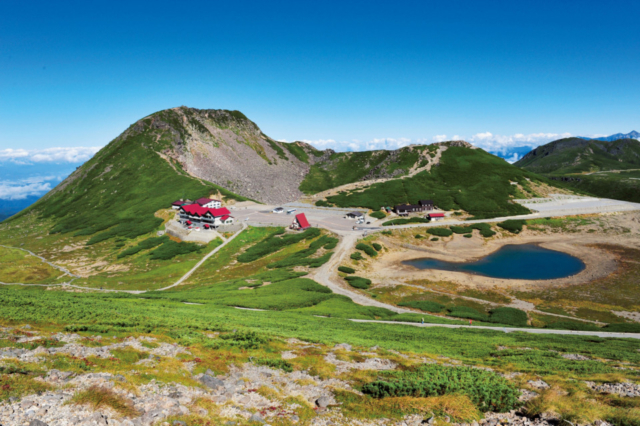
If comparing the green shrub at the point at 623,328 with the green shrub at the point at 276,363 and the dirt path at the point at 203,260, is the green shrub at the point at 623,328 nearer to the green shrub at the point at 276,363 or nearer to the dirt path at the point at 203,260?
the green shrub at the point at 276,363

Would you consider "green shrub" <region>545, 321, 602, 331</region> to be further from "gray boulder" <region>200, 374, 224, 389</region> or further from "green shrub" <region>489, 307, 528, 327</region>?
"gray boulder" <region>200, 374, 224, 389</region>

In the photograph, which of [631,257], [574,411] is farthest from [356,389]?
[631,257]

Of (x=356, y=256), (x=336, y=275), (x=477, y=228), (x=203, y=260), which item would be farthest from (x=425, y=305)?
(x=477, y=228)

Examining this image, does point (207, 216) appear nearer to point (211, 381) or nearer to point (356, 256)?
point (356, 256)

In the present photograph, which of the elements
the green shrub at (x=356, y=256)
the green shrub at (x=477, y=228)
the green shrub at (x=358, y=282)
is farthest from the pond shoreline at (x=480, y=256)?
the green shrub at (x=356, y=256)

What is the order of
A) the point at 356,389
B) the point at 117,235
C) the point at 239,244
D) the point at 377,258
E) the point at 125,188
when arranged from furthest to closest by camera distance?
the point at 125,188, the point at 117,235, the point at 239,244, the point at 377,258, the point at 356,389

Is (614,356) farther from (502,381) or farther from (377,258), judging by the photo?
(377,258)
